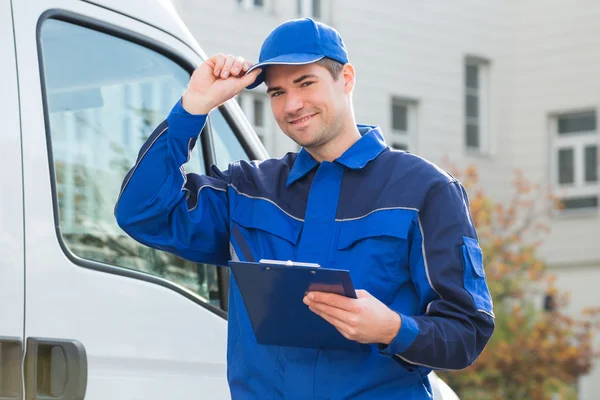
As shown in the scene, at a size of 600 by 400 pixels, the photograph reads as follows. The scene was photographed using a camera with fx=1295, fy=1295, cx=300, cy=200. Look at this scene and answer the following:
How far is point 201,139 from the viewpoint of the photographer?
4121 mm

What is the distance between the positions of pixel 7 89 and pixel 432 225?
114 centimetres

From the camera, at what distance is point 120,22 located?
385 cm

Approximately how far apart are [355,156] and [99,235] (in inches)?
32.2

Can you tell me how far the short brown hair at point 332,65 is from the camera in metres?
3.34

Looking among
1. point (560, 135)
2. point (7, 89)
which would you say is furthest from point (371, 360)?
point (560, 135)

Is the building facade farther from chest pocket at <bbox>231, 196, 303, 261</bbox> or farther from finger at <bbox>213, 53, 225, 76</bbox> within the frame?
chest pocket at <bbox>231, 196, 303, 261</bbox>

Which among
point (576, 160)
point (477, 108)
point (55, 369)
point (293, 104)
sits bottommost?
point (55, 369)

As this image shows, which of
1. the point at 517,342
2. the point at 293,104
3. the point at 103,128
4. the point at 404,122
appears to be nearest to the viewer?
the point at 293,104

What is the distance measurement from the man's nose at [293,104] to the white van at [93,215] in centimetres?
64

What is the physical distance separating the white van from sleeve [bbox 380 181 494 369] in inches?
33.8

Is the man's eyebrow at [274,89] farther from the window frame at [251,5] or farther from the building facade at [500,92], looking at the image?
the building facade at [500,92]

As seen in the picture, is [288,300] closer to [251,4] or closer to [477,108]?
[251,4]

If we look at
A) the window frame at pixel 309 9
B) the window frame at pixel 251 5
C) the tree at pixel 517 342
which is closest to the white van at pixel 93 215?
the tree at pixel 517 342

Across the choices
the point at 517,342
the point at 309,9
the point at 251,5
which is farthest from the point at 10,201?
the point at 309,9
